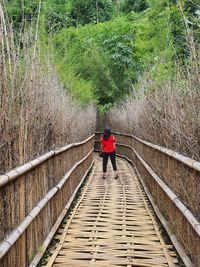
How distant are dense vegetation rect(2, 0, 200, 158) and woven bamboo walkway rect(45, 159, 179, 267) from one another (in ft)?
2.88

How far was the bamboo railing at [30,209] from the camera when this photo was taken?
2.61 metres

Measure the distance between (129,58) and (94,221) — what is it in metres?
11.7

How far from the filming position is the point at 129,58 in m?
15.9

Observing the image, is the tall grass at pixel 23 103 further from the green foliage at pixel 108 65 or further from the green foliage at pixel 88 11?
the green foliage at pixel 88 11

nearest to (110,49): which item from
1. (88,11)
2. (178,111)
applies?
(88,11)

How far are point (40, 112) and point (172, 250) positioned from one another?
170 cm

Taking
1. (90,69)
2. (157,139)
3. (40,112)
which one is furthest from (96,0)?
(40,112)

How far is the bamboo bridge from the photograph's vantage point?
9.52 feet

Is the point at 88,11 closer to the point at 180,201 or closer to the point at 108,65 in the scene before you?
the point at 108,65

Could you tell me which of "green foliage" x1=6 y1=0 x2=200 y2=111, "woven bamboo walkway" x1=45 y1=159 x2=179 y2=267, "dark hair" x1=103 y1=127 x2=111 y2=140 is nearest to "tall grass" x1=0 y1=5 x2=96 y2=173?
"woven bamboo walkway" x1=45 y1=159 x2=179 y2=267

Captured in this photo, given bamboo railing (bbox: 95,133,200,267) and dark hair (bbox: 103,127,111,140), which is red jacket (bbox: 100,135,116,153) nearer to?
dark hair (bbox: 103,127,111,140)

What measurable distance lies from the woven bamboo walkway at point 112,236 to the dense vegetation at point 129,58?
2.88ft

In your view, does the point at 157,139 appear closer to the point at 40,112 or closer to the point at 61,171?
the point at 61,171

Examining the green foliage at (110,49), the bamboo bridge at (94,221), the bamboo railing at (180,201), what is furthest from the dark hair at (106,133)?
the bamboo railing at (180,201)
